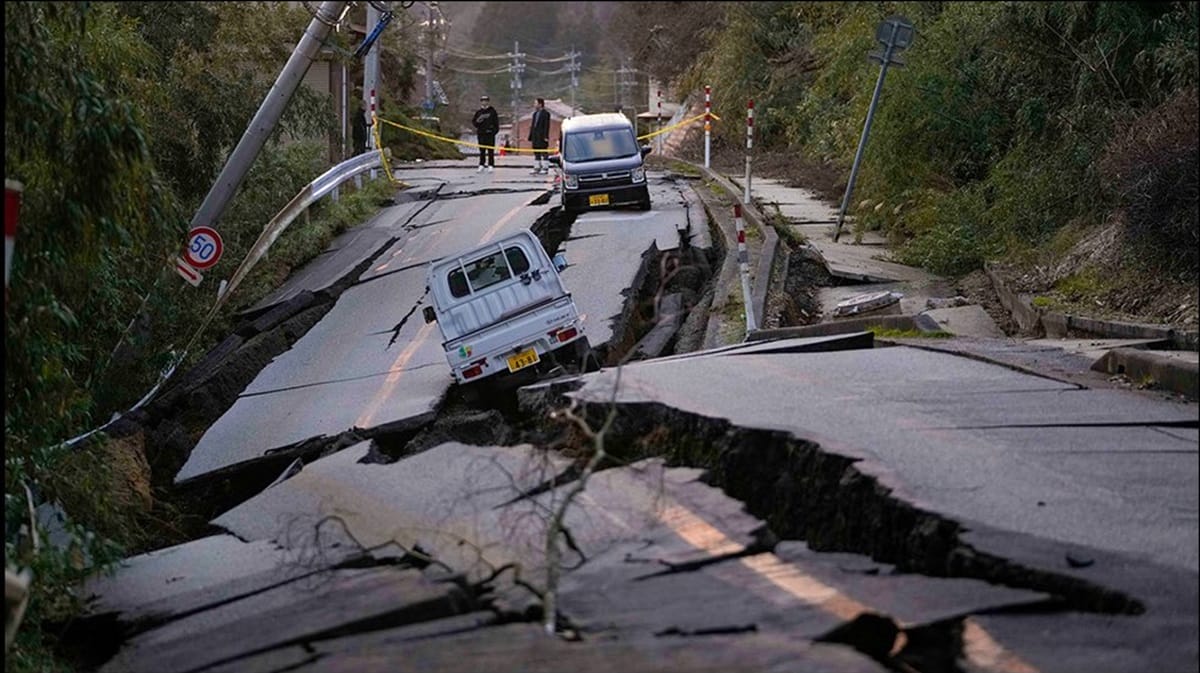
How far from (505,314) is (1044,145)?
27.9ft

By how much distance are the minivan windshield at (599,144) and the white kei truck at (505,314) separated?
1087cm

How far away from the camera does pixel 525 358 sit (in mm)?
14328

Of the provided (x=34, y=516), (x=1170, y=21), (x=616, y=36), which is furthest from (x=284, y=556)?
(x=616, y=36)

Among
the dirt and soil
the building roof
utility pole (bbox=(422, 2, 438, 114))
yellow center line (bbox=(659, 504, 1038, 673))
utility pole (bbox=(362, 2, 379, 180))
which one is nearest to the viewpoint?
yellow center line (bbox=(659, 504, 1038, 673))

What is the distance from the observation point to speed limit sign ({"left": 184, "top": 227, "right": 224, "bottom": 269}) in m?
16.5

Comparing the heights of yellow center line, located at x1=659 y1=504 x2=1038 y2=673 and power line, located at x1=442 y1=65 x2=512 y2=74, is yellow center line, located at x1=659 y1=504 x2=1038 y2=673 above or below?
below

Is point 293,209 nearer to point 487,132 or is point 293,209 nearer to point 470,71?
point 487,132

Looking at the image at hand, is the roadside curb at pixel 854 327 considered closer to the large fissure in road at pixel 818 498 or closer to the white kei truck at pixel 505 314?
the white kei truck at pixel 505 314

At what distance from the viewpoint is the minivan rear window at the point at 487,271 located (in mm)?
15016

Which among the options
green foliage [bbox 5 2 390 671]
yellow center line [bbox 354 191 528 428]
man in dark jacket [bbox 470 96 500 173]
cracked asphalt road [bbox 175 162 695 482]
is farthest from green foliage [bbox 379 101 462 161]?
green foliage [bbox 5 2 390 671]

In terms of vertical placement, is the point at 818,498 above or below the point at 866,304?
above

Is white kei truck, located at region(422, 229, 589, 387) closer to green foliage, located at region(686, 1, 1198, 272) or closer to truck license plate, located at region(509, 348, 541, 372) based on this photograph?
truck license plate, located at region(509, 348, 541, 372)

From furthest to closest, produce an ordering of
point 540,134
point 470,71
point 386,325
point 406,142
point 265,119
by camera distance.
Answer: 1. point 470,71
2. point 406,142
3. point 540,134
4. point 265,119
5. point 386,325

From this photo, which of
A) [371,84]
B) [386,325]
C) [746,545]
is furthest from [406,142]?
[746,545]
